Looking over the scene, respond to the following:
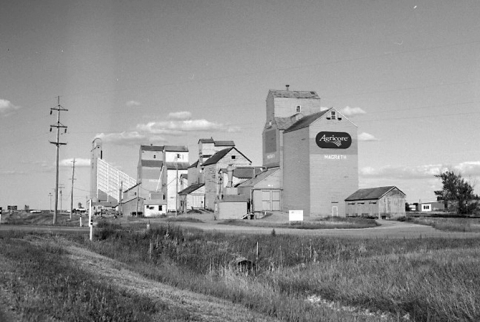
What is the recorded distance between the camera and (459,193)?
75.0 meters

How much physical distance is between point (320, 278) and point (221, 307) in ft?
28.8

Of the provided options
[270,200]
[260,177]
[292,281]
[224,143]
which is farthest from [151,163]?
[292,281]

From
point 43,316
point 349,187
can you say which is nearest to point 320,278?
point 43,316

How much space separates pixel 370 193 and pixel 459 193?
19.4 metres

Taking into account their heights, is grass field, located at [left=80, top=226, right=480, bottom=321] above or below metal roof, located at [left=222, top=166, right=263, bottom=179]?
below

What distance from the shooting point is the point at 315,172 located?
65.4 m

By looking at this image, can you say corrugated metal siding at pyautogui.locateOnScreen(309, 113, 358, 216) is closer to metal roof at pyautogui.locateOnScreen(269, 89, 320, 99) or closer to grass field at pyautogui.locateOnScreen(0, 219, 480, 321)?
metal roof at pyautogui.locateOnScreen(269, 89, 320, 99)

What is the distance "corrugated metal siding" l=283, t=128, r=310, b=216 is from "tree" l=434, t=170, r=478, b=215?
2414 cm

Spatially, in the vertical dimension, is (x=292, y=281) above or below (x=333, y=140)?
below

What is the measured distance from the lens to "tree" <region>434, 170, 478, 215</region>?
74.5 metres

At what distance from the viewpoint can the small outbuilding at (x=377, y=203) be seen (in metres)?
62.8

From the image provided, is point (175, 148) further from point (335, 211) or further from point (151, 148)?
point (335, 211)

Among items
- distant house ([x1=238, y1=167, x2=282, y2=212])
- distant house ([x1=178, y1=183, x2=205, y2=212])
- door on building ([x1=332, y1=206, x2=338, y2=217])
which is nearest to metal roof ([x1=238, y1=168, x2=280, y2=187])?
distant house ([x1=238, y1=167, x2=282, y2=212])

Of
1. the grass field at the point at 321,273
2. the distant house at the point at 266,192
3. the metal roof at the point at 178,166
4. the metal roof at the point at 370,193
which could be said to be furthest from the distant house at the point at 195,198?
the grass field at the point at 321,273
